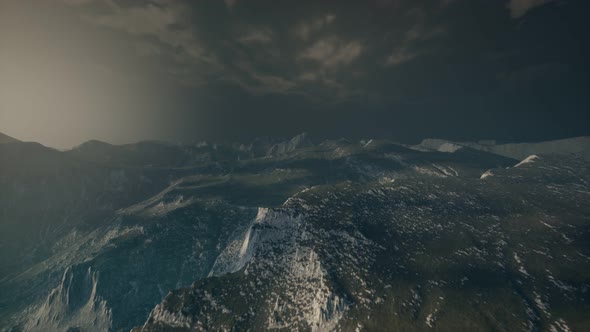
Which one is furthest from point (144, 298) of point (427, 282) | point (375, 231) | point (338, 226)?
point (427, 282)

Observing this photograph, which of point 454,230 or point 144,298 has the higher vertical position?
point 454,230

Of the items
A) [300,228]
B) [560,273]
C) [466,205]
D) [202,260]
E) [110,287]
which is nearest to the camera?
[560,273]

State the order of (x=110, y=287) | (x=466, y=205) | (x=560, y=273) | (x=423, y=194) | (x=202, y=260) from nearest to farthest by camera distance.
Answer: (x=560, y=273) < (x=466, y=205) < (x=423, y=194) < (x=110, y=287) < (x=202, y=260)

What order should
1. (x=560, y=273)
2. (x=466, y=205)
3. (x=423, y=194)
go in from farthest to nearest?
(x=423, y=194), (x=466, y=205), (x=560, y=273)

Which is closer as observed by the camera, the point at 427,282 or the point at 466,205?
Result: the point at 427,282

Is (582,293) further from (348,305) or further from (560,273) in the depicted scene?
(348,305)

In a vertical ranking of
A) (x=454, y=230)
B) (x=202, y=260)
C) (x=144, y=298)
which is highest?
(x=454, y=230)

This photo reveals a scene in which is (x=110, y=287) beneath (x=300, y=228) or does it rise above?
beneath

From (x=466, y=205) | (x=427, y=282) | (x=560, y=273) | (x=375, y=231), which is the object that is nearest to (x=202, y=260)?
(x=375, y=231)

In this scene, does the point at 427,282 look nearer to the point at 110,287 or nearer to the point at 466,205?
the point at 466,205
